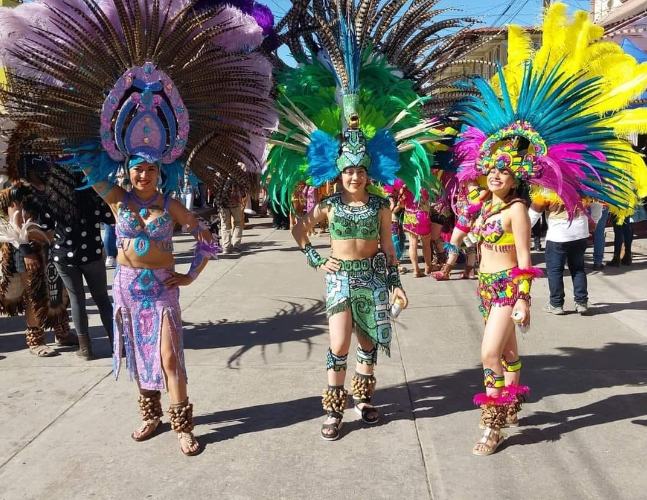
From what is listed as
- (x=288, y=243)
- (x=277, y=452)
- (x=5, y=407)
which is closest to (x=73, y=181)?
(x=5, y=407)

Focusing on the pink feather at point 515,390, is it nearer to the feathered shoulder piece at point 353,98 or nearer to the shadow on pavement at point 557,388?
the shadow on pavement at point 557,388

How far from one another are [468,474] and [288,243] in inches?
390

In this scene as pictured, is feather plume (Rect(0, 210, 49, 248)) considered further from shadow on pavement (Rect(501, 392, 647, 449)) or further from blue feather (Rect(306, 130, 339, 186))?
shadow on pavement (Rect(501, 392, 647, 449))

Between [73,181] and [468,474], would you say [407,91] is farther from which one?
[73,181]

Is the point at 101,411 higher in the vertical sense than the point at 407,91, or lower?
lower

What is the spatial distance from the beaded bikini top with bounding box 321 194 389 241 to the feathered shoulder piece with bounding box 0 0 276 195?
1.01 meters

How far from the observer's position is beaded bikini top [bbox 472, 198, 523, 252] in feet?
12.1

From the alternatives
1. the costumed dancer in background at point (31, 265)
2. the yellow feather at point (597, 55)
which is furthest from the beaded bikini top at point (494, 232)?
the costumed dancer in background at point (31, 265)

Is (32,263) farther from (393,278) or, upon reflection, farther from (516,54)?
(516,54)

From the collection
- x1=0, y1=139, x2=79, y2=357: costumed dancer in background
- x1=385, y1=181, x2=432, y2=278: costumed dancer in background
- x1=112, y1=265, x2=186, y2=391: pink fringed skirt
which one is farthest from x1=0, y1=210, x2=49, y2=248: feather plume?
x1=385, y1=181, x2=432, y2=278: costumed dancer in background

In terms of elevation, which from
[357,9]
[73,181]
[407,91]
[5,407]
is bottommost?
[5,407]

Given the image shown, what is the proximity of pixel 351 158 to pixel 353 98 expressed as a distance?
0.44 meters

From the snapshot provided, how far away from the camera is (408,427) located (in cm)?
393

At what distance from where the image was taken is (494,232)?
3.69 m
